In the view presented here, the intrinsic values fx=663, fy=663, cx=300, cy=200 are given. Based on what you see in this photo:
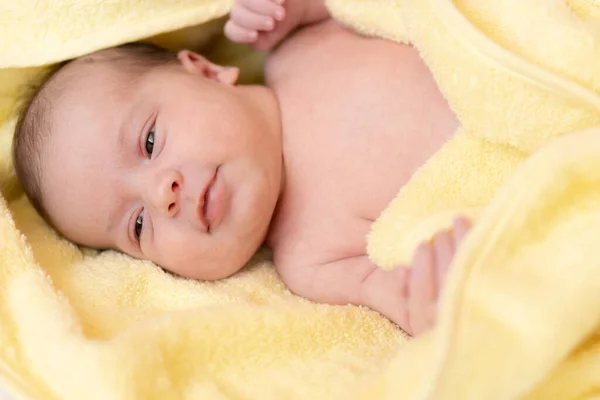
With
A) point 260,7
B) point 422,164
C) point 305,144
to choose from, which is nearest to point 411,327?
point 422,164

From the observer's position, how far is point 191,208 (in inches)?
38.9

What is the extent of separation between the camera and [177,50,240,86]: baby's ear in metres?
1.13

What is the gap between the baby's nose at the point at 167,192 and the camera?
3.20 ft

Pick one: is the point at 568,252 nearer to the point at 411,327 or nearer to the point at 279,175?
the point at 411,327

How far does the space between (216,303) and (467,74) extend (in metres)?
0.49

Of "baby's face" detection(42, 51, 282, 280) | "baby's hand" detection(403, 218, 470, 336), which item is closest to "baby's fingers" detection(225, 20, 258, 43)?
"baby's face" detection(42, 51, 282, 280)

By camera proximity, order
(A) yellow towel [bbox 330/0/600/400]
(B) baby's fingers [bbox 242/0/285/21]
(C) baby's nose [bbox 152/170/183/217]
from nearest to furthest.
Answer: (A) yellow towel [bbox 330/0/600/400] < (C) baby's nose [bbox 152/170/183/217] < (B) baby's fingers [bbox 242/0/285/21]

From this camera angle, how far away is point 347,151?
1.02 metres

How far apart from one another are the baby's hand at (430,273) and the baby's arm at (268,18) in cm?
48

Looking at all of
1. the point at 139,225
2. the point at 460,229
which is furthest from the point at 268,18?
the point at 460,229

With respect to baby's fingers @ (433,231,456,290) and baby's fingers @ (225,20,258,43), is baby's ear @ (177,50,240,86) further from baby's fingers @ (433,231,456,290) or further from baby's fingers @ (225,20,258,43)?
baby's fingers @ (433,231,456,290)

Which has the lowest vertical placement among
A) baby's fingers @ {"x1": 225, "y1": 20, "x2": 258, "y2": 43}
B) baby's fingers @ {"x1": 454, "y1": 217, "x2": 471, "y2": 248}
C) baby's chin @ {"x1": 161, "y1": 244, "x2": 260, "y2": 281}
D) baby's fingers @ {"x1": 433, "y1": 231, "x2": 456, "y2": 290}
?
baby's chin @ {"x1": 161, "y1": 244, "x2": 260, "y2": 281}

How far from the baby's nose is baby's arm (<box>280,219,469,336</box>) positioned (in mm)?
234

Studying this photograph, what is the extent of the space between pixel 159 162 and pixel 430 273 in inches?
17.8
